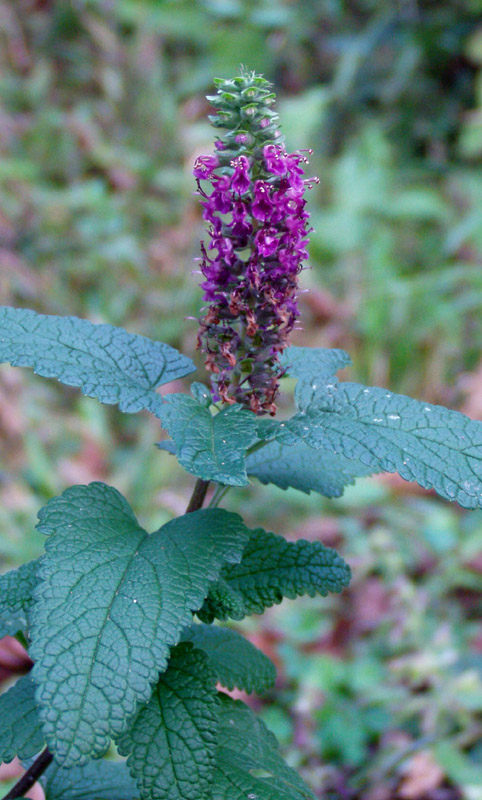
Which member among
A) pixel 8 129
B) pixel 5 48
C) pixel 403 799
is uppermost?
pixel 5 48

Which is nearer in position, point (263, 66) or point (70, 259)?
point (70, 259)

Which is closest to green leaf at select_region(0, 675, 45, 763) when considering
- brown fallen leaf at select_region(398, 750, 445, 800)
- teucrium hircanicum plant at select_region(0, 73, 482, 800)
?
teucrium hircanicum plant at select_region(0, 73, 482, 800)

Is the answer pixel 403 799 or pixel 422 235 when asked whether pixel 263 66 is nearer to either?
pixel 422 235

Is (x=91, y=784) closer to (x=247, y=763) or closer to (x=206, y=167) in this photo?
(x=247, y=763)

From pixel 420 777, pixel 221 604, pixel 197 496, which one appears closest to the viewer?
pixel 221 604

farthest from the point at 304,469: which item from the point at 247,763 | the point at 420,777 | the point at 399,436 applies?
the point at 420,777

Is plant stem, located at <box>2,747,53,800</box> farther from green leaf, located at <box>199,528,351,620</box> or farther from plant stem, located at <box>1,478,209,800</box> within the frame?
green leaf, located at <box>199,528,351,620</box>

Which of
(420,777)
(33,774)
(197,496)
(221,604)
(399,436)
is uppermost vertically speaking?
(420,777)

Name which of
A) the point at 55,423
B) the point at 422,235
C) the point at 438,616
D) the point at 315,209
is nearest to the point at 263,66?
the point at 315,209
